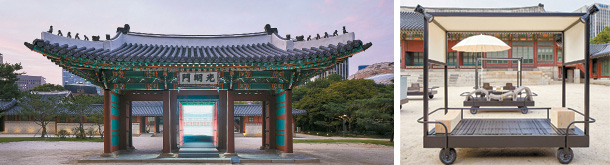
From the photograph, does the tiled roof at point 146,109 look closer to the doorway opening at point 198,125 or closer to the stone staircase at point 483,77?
the stone staircase at point 483,77

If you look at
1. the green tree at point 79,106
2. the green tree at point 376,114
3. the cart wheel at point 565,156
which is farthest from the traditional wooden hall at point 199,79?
the green tree at point 79,106

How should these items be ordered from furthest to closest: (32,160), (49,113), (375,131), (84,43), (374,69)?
1. (374,69)
2. (375,131)
3. (49,113)
4. (32,160)
5. (84,43)

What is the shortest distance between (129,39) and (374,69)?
25377 millimetres

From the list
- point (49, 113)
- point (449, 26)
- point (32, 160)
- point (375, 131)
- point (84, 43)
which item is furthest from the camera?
point (375, 131)

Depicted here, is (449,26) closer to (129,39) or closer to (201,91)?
(201,91)

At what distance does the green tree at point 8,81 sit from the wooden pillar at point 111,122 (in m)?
13.0

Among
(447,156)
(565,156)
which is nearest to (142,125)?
(447,156)

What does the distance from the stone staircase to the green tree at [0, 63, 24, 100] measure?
56.1 feet

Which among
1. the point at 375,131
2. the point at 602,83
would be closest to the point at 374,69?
the point at 375,131

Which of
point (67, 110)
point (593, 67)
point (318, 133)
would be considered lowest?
point (318, 133)

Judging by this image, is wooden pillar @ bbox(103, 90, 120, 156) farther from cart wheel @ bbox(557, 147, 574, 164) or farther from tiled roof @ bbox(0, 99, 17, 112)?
tiled roof @ bbox(0, 99, 17, 112)

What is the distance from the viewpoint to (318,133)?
21156 millimetres

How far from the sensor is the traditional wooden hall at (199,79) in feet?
27.1

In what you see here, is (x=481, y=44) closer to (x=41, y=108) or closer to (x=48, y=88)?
(x=41, y=108)
